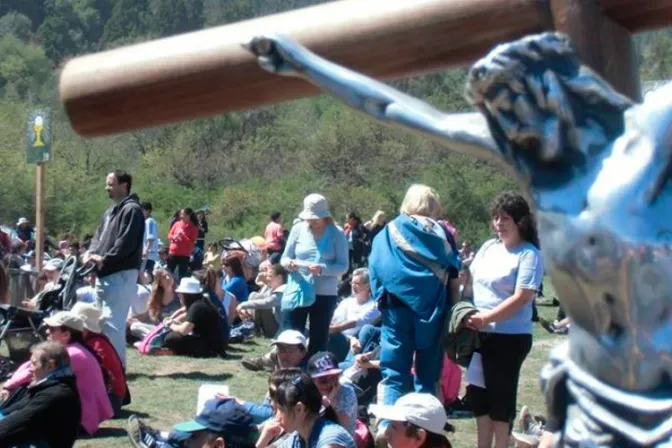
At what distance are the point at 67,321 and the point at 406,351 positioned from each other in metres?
2.43

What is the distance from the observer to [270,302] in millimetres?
14438

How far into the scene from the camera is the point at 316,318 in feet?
34.0

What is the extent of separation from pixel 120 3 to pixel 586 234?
129174 millimetres

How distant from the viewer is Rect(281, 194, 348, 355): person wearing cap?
10156 millimetres

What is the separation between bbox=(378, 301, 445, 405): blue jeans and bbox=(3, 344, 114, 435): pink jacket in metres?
2.04

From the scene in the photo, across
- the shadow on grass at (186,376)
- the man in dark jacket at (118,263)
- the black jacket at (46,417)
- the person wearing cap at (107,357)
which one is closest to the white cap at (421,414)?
the black jacket at (46,417)

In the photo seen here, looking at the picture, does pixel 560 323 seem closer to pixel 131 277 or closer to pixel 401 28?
pixel 131 277

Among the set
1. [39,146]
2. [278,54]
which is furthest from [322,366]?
[39,146]

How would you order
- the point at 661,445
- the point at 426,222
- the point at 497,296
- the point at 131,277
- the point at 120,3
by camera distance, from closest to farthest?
1. the point at 661,445
2. the point at 497,296
3. the point at 426,222
4. the point at 131,277
5. the point at 120,3

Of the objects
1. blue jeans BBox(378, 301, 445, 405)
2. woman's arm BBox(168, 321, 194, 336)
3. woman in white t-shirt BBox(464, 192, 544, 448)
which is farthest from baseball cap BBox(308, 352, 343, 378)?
woman's arm BBox(168, 321, 194, 336)

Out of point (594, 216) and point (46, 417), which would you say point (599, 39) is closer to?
point (594, 216)

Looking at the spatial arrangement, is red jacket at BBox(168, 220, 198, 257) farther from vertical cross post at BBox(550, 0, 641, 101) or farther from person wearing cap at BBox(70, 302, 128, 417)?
vertical cross post at BBox(550, 0, 641, 101)

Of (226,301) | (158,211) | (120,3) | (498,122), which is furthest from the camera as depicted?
(120,3)

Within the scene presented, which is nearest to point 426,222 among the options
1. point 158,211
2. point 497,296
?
point 497,296
